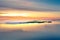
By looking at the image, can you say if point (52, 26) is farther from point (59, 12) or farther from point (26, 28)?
point (26, 28)

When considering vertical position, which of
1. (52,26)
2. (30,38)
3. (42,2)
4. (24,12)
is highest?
(42,2)

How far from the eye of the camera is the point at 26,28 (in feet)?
4.55

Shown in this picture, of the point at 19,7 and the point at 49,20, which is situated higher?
the point at 19,7

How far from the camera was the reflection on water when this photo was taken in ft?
4.48

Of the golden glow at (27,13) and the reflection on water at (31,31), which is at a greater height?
the golden glow at (27,13)

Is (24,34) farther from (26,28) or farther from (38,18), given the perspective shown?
(38,18)

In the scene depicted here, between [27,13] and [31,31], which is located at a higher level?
[27,13]

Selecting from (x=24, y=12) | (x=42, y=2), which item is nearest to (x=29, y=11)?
(x=24, y=12)

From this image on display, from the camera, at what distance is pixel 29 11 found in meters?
1.42

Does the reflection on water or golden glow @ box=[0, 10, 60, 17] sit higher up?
golden glow @ box=[0, 10, 60, 17]

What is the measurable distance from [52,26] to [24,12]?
33cm

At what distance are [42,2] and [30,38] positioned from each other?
41cm

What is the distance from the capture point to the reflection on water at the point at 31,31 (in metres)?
1.37

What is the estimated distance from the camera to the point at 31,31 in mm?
1387
